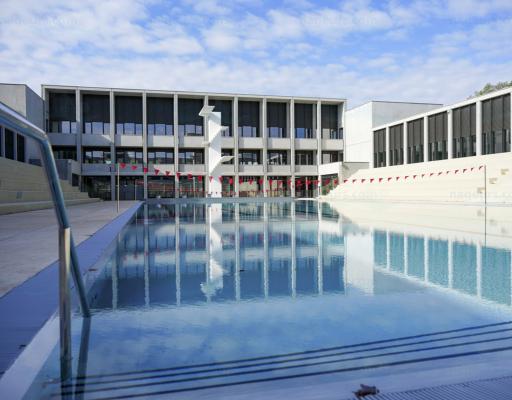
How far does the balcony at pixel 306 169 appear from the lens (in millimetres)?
49281

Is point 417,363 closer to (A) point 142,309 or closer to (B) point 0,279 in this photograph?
(A) point 142,309

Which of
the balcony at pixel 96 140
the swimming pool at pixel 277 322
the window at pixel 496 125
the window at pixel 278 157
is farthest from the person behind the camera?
the window at pixel 278 157

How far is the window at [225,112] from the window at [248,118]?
3.49ft

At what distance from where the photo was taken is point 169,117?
4712 centimetres

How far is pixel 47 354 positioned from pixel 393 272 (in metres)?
4.82

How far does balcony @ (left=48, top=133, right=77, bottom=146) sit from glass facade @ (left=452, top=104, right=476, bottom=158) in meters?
36.8

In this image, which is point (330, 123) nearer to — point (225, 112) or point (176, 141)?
point (225, 112)

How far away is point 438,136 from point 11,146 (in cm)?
3519

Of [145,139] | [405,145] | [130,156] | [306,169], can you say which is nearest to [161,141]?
[145,139]

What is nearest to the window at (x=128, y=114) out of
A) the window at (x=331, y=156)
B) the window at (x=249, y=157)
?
the window at (x=249, y=157)

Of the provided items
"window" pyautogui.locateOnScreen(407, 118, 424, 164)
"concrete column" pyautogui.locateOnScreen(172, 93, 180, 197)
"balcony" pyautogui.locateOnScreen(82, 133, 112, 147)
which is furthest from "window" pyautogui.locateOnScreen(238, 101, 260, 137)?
"window" pyautogui.locateOnScreen(407, 118, 424, 164)

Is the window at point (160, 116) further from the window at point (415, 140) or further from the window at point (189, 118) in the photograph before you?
the window at point (415, 140)

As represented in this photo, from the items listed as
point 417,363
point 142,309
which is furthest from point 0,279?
point 417,363

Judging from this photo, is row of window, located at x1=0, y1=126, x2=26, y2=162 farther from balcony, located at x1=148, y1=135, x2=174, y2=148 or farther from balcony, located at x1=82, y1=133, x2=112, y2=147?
balcony, located at x1=148, y1=135, x2=174, y2=148
